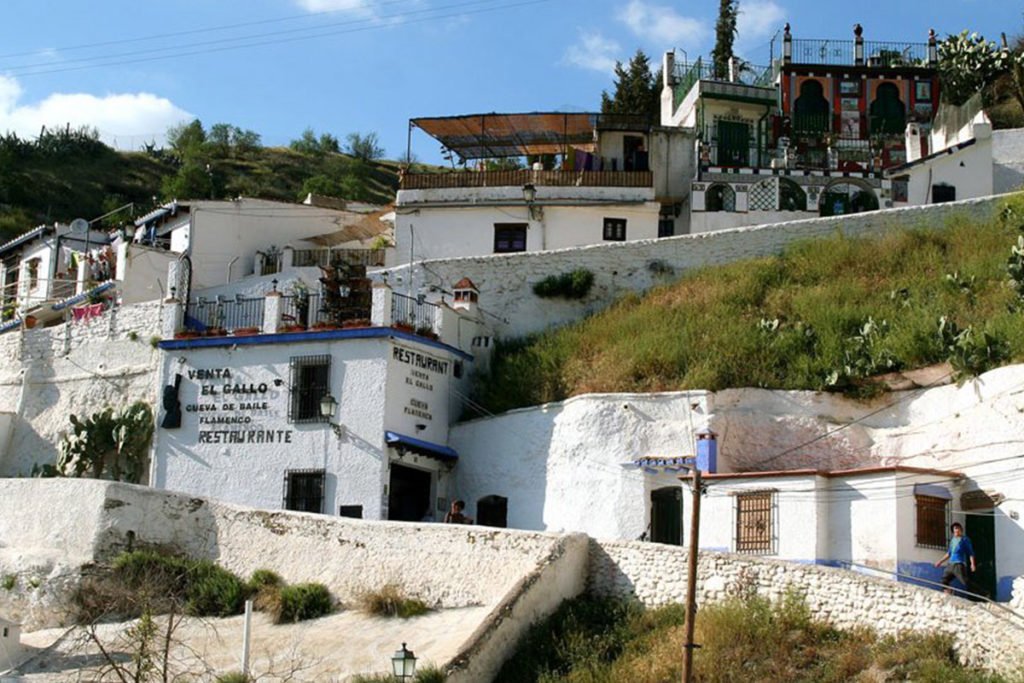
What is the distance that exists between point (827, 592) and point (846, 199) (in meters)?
20.3

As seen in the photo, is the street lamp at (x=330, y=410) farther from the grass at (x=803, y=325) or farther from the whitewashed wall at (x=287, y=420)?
the grass at (x=803, y=325)

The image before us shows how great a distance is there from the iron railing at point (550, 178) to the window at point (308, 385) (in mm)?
10224

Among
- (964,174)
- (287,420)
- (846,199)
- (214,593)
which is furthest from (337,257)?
(964,174)

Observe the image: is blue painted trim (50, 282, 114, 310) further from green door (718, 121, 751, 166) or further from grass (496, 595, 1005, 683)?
grass (496, 595, 1005, 683)

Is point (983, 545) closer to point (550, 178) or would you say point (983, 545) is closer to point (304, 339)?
point (304, 339)

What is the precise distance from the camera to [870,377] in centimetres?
2702

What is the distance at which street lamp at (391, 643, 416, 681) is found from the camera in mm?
19141

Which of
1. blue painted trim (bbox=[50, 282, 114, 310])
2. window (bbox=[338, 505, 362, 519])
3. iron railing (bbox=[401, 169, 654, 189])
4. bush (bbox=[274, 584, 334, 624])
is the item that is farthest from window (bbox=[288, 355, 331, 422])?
iron railing (bbox=[401, 169, 654, 189])

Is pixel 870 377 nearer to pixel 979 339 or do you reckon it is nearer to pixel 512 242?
pixel 979 339

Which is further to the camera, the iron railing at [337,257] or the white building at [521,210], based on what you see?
the white building at [521,210]

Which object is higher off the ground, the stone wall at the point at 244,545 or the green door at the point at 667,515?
the green door at the point at 667,515

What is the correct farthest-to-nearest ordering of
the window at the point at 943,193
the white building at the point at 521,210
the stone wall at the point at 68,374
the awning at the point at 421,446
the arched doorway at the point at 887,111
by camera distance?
the arched doorway at the point at 887,111 → the window at the point at 943,193 → the white building at the point at 521,210 → the stone wall at the point at 68,374 → the awning at the point at 421,446

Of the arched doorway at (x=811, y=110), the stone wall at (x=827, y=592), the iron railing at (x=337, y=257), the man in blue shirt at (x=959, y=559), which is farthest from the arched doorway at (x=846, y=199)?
the stone wall at (x=827, y=592)

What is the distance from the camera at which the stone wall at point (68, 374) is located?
33844 millimetres
